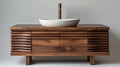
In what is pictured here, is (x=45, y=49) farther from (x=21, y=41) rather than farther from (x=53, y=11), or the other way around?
(x=53, y=11)

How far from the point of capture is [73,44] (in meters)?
1.85

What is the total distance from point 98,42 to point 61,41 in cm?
31

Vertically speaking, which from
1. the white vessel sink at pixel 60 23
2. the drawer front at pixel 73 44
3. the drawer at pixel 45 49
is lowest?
the drawer at pixel 45 49

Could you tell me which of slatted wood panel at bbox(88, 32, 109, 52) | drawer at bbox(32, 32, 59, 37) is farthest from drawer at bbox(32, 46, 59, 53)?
slatted wood panel at bbox(88, 32, 109, 52)

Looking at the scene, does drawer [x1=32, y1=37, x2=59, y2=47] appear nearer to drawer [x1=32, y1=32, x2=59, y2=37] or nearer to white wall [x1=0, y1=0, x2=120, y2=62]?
drawer [x1=32, y1=32, x2=59, y2=37]

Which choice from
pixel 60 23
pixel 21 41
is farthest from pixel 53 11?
pixel 21 41

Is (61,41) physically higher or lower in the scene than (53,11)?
lower

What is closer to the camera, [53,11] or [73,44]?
[73,44]

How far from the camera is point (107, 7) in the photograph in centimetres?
225

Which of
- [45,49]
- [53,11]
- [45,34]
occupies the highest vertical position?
[53,11]

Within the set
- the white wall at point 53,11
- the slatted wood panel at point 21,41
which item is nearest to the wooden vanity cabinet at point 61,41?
the slatted wood panel at point 21,41

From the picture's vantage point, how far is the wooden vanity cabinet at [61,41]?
1.83 metres

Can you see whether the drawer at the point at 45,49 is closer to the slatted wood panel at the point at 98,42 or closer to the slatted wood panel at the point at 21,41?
the slatted wood panel at the point at 21,41

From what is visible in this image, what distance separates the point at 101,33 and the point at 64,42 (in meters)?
0.32
